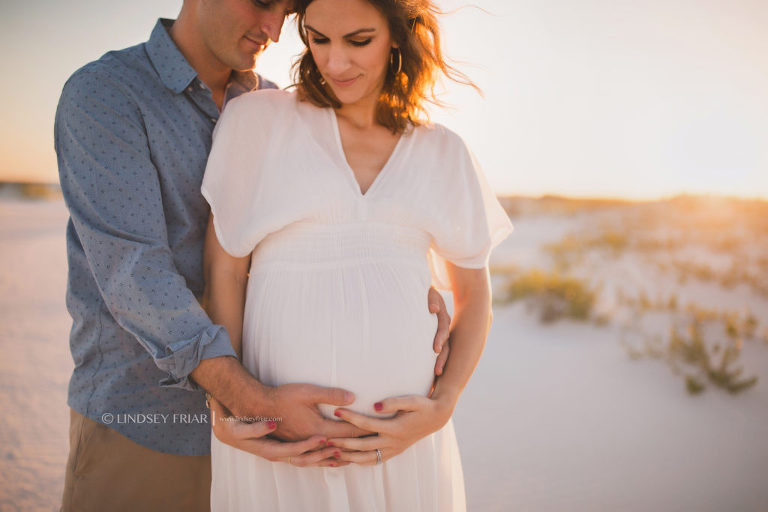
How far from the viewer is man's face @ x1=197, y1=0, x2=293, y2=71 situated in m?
1.89

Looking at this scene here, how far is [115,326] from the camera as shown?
1.71 meters

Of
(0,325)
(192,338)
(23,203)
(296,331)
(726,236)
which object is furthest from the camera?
(23,203)

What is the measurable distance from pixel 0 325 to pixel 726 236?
1528 cm

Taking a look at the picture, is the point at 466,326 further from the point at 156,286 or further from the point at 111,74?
the point at 111,74

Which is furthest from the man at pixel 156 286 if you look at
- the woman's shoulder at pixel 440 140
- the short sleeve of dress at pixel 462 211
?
the woman's shoulder at pixel 440 140

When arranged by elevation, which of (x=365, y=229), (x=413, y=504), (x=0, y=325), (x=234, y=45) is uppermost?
(x=234, y=45)

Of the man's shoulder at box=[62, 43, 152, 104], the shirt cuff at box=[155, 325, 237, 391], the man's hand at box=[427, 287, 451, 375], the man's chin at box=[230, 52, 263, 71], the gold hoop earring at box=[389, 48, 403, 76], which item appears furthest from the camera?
the gold hoop earring at box=[389, 48, 403, 76]

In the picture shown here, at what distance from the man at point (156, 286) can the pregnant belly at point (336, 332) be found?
0.30 feet

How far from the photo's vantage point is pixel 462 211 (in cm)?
195

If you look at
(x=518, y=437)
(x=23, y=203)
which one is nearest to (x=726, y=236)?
(x=518, y=437)

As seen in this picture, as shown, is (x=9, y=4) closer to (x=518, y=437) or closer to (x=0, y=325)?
(x=0, y=325)

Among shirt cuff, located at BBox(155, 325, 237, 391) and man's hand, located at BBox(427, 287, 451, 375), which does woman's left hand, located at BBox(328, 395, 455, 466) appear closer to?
man's hand, located at BBox(427, 287, 451, 375)

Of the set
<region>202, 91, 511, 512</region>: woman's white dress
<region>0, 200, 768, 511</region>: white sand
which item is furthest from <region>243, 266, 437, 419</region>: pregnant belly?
<region>0, 200, 768, 511</region>: white sand

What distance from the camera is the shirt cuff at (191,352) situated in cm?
147
